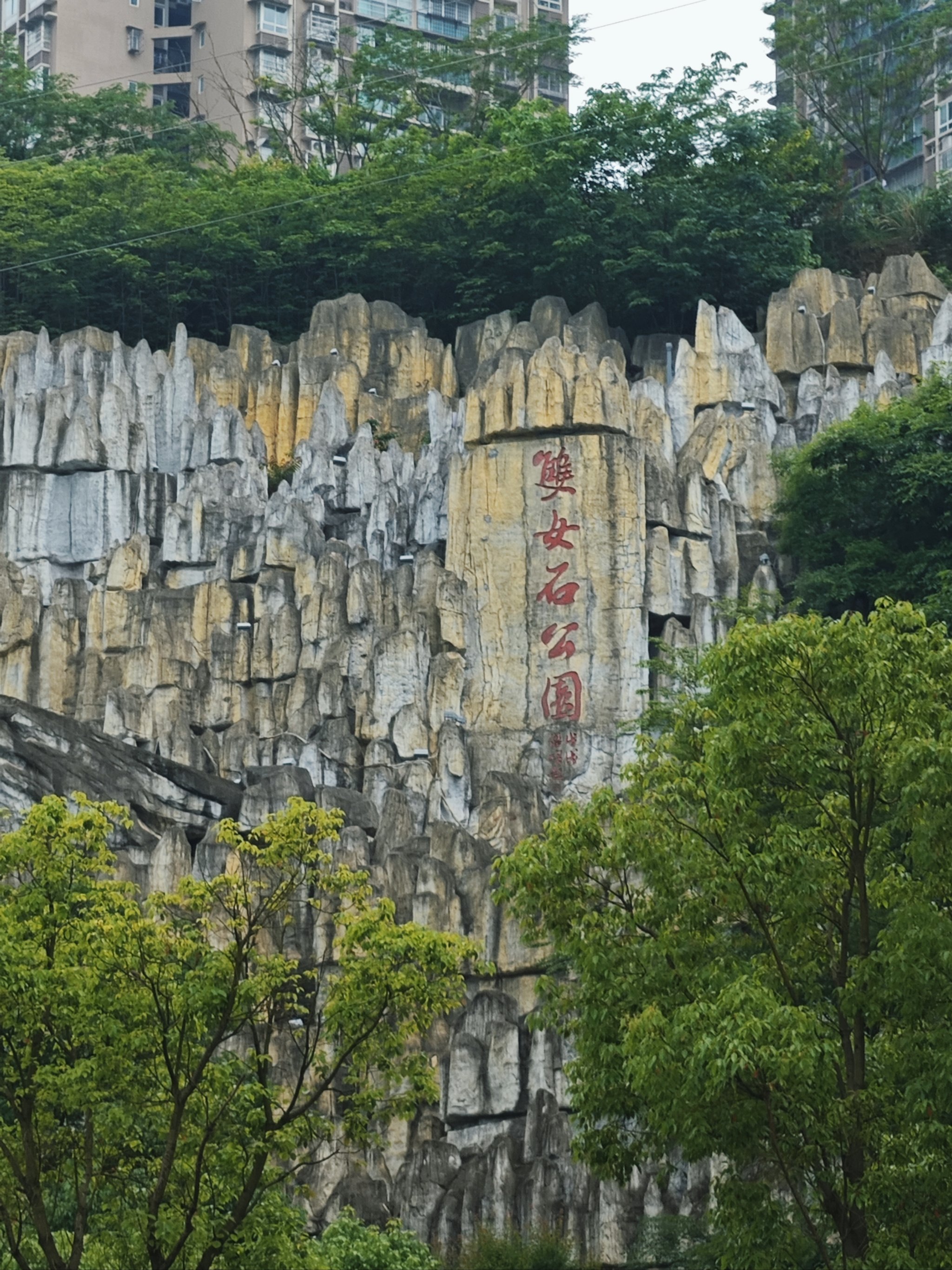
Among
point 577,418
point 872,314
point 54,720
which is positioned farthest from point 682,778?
point 872,314

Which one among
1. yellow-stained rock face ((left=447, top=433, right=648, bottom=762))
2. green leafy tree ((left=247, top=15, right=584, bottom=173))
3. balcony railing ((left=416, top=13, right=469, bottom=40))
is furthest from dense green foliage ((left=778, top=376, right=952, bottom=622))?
balcony railing ((left=416, top=13, right=469, bottom=40))

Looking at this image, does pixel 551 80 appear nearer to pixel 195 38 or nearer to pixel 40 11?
pixel 195 38

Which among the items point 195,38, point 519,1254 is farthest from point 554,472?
point 195,38

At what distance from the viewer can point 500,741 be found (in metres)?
24.9

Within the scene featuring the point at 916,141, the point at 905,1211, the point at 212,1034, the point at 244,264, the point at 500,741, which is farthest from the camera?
the point at 916,141

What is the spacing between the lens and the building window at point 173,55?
50.9m

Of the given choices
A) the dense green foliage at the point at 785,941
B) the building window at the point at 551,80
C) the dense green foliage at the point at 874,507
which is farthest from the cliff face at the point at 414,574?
the building window at the point at 551,80

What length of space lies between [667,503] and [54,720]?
7344 millimetres

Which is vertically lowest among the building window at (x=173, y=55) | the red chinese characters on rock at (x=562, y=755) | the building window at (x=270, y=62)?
the red chinese characters on rock at (x=562, y=755)

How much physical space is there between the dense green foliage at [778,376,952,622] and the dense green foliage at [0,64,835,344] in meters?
6.80

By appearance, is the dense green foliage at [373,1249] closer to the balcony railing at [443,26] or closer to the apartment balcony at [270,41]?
the apartment balcony at [270,41]

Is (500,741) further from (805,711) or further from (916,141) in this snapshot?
(916,141)

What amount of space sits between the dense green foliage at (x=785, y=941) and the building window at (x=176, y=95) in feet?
133

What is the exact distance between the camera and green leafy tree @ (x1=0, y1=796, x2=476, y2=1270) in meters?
11.6
